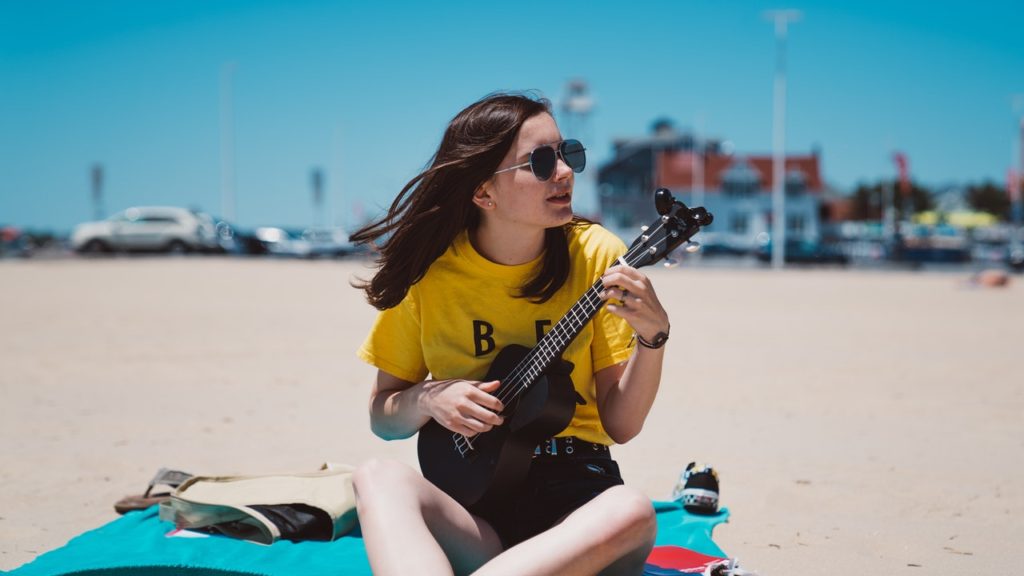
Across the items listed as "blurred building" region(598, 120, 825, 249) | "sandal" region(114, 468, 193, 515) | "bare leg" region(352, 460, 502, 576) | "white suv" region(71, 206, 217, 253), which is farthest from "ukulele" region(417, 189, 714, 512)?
"blurred building" region(598, 120, 825, 249)

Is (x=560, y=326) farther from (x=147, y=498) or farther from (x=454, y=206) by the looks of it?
(x=147, y=498)

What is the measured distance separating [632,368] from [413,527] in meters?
0.80

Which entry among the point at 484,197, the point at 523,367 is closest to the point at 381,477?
the point at 523,367

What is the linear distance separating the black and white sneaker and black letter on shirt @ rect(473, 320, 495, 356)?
1.64m

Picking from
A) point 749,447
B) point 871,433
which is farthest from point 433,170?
point 871,433

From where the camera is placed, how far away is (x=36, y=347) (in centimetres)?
988

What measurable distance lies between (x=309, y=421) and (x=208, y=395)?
1.32 metres

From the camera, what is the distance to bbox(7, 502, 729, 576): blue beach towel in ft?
10.5

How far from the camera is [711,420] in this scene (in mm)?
6555

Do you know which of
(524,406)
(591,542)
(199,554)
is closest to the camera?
(591,542)

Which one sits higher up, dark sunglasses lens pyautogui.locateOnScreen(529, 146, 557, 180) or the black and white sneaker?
dark sunglasses lens pyautogui.locateOnScreen(529, 146, 557, 180)

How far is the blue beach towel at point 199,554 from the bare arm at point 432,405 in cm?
60

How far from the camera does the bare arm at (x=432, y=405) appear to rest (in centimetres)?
270

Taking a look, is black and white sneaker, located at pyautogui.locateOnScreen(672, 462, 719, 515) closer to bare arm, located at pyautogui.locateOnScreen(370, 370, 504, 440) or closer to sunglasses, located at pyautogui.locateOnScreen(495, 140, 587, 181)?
bare arm, located at pyautogui.locateOnScreen(370, 370, 504, 440)
